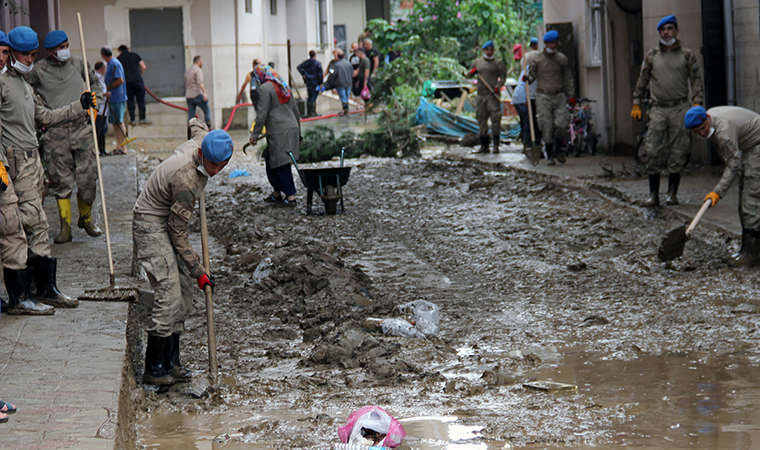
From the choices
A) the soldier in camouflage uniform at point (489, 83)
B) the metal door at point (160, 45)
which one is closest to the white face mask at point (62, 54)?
the soldier in camouflage uniform at point (489, 83)

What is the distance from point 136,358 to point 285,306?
1.39 m

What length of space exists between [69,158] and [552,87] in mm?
7843

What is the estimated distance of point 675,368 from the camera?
5047 millimetres

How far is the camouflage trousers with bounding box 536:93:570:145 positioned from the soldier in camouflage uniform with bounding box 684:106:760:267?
19.5 ft

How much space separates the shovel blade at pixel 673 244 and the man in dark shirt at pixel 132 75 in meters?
14.0

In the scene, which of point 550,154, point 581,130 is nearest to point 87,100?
point 550,154

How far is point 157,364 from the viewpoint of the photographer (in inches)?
203

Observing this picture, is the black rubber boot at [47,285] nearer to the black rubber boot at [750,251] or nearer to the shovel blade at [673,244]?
the shovel blade at [673,244]

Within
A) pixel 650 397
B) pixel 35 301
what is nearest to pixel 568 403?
pixel 650 397

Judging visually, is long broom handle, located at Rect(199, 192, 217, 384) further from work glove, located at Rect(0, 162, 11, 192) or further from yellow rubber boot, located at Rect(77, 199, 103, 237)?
yellow rubber boot, located at Rect(77, 199, 103, 237)

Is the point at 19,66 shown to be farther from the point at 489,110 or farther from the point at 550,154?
the point at 489,110

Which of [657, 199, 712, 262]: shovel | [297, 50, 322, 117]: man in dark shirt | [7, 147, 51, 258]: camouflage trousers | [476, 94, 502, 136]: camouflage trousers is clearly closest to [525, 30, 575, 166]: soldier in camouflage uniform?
[476, 94, 502, 136]: camouflage trousers

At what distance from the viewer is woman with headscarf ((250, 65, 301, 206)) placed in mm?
10547

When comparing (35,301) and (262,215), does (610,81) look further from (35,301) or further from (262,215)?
(35,301)
